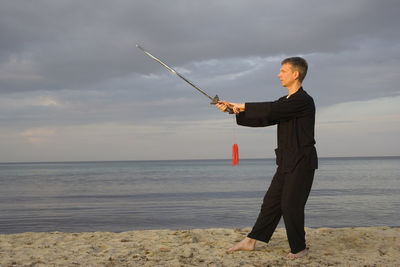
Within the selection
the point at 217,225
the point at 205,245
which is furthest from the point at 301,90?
the point at 217,225

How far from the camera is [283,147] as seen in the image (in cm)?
398

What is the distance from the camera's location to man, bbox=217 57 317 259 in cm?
387

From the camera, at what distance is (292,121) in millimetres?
3961

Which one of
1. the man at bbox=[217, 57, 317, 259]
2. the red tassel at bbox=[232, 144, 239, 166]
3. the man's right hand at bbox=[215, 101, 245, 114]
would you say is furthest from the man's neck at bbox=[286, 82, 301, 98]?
the red tassel at bbox=[232, 144, 239, 166]

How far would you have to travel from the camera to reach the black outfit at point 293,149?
387 centimetres

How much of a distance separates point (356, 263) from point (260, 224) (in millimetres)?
1016

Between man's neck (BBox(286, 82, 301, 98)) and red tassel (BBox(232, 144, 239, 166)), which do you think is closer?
man's neck (BBox(286, 82, 301, 98))

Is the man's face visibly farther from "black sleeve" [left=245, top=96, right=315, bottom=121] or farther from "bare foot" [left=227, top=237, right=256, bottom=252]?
"bare foot" [left=227, top=237, right=256, bottom=252]

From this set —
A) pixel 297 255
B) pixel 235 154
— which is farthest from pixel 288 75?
pixel 297 255

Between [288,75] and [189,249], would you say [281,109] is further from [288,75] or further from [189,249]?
[189,249]

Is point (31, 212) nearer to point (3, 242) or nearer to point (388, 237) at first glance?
point (3, 242)

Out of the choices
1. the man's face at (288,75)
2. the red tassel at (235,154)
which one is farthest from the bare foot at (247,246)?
the man's face at (288,75)

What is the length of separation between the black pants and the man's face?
32.4 inches

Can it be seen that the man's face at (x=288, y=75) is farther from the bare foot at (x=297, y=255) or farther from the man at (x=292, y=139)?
the bare foot at (x=297, y=255)
